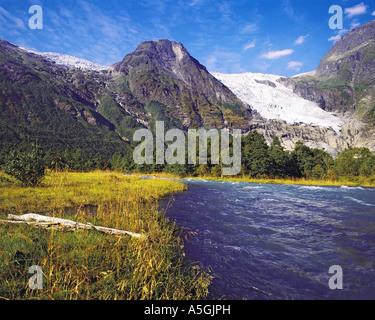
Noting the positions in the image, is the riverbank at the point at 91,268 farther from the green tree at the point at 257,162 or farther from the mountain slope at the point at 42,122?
the mountain slope at the point at 42,122

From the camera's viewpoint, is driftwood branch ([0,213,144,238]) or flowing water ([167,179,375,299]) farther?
driftwood branch ([0,213,144,238])

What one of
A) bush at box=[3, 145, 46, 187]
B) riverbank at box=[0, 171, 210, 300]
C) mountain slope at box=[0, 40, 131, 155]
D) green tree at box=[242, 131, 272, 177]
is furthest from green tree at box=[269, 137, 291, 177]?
mountain slope at box=[0, 40, 131, 155]

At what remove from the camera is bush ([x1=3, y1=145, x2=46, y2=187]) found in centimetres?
1303

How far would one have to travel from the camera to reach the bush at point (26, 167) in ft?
42.8

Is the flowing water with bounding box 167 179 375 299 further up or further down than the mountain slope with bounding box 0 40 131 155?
further down

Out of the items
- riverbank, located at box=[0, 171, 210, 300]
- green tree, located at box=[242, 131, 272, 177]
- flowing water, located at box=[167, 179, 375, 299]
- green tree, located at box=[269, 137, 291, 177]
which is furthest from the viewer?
green tree, located at box=[269, 137, 291, 177]

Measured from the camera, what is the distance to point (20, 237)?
452 cm

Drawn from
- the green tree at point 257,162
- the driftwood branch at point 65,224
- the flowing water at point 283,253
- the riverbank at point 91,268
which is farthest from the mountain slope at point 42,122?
the riverbank at point 91,268

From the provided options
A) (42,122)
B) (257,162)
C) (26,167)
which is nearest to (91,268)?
(26,167)

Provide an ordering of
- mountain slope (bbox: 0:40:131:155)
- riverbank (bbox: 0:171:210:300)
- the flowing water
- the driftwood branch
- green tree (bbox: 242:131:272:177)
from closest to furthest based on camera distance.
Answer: riverbank (bbox: 0:171:210:300) < the flowing water < the driftwood branch < green tree (bbox: 242:131:272:177) < mountain slope (bbox: 0:40:131:155)

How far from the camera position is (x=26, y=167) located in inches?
522

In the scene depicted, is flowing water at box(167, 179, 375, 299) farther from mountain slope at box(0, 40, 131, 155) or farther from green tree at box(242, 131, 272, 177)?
mountain slope at box(0, 40, 131, 155)

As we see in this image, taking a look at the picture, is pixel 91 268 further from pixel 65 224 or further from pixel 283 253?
pixel 283 253
